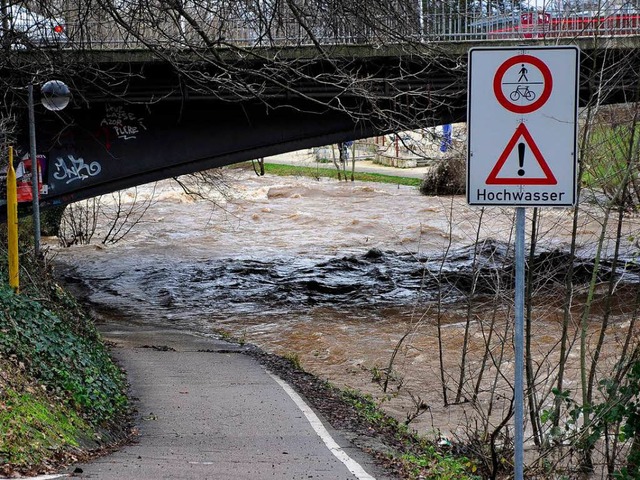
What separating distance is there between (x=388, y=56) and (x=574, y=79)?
1222 cm

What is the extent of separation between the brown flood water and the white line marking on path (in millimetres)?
1481

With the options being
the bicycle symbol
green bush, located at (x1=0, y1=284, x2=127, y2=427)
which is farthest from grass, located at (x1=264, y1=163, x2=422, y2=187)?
the bicycle symbol

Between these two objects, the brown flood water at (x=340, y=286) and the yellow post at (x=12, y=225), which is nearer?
the yellow post at (x=12, y=225)

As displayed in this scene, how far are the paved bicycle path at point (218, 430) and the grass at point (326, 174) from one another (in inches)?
1464

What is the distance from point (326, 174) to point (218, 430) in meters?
48.0

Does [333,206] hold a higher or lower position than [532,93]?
lower

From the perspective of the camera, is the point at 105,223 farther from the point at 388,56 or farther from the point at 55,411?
the point at 55,411

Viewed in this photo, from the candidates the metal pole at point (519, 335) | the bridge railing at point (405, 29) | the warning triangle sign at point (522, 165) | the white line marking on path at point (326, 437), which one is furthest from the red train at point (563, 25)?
the metal pole at point (519, 335)

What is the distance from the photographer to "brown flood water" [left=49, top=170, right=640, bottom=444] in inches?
584

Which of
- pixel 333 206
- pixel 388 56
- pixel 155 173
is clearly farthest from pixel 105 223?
pixel 388 56

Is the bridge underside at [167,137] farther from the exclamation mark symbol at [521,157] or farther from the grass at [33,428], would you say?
the exclamation mark symbol at [521,157]

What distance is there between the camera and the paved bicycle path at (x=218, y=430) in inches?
280

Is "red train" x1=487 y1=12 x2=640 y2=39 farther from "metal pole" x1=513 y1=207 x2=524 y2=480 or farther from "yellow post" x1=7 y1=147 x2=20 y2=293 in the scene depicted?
"metal pole" x1=513 y1=207 x2=524 y2=480

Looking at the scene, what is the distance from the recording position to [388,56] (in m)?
17.2
